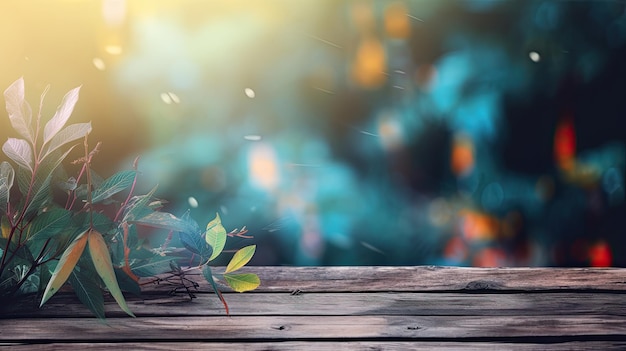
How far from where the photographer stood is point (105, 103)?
43.5 inches

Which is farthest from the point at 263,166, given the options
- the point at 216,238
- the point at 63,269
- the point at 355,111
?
the point at 63,269

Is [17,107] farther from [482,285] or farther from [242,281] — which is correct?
[482,285]

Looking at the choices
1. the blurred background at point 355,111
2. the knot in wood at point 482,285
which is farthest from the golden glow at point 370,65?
the knot in wood at point 482,285

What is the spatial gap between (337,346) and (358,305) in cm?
14

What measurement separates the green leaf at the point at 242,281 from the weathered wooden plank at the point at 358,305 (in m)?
0.03

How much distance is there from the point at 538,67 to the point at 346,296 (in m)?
0.60

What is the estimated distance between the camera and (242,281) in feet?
2.65

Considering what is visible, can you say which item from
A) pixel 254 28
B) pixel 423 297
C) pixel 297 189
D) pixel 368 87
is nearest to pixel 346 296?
pixel 423 297

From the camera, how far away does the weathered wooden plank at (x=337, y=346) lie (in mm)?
673

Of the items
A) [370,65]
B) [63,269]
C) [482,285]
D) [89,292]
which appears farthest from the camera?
[370,65]

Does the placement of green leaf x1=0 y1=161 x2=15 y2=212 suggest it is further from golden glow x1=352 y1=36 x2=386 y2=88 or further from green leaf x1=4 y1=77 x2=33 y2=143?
golden glow x1=352 y1=36 x2=386 y2=88

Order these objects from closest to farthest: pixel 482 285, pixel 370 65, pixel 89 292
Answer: pixel 89 292, pixel 482 285, pixel 370 65

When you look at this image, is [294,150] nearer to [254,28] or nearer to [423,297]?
[254,28]

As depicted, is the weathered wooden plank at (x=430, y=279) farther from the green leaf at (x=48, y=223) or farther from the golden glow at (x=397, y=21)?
the golden glow at (x=397, y=21)
